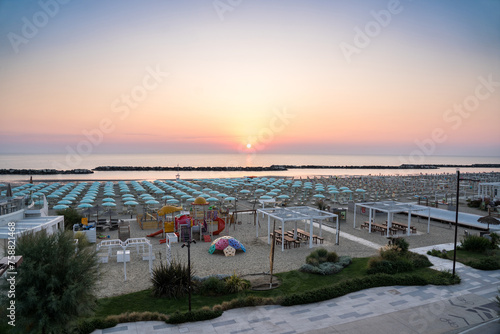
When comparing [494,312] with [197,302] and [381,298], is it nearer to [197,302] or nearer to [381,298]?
[381,298]

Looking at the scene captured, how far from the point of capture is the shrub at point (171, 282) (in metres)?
11.2

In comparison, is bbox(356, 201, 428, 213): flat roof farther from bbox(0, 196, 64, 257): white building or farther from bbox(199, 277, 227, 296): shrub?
bbox(0, 196, 64, 257): white building

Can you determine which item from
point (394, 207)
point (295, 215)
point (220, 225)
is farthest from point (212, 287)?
point (394, 207)

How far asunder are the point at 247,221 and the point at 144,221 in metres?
7.35

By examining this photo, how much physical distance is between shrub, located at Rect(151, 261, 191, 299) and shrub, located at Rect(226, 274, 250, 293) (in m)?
1.46

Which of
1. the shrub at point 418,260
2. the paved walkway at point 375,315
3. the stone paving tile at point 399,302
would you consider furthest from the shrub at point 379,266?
the stone paving tile at point 399,302

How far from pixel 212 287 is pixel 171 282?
1.44 meters

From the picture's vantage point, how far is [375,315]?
10117mm

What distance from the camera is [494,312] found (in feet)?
33.4

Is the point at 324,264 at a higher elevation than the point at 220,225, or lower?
lower

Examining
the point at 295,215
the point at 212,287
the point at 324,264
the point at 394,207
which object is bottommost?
the point at 212,287

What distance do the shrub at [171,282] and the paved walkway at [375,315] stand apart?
1.73 m

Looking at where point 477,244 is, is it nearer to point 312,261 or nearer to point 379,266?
point 379,266

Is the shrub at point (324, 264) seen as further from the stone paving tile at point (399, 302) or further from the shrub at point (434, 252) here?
the shrub at point (434, 252)
